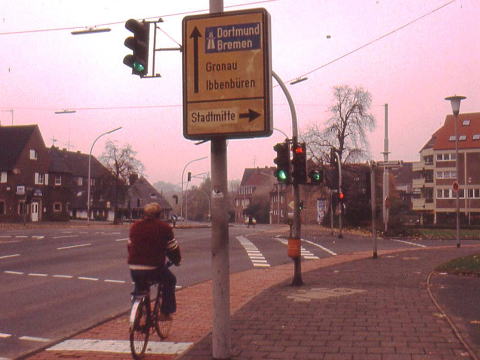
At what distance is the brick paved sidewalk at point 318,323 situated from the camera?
6.56 m

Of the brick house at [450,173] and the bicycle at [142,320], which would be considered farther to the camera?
the brick house at [450,173]

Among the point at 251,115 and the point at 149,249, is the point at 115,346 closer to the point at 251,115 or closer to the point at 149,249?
the point at 149,249

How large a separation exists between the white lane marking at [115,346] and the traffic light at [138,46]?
5062 mm

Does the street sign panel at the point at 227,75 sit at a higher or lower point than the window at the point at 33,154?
lower

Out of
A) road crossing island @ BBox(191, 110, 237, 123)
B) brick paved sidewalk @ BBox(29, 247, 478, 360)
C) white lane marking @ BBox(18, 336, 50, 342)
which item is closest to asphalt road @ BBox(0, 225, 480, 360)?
white lane marking @ BBox(18, 336, 50, 342)

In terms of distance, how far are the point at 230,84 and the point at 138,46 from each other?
4989mm

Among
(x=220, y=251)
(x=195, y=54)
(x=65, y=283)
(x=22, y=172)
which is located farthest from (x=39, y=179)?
(x=220, y=251)

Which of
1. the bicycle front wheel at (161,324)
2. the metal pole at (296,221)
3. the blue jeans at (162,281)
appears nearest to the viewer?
the blue jeans at (162,281)

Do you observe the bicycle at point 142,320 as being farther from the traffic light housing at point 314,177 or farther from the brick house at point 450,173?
the brick house at point 450,173

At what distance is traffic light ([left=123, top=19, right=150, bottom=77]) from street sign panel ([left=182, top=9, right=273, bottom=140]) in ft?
14.7

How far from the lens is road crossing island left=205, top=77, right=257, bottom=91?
6102 mm

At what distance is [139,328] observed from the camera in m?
6.57

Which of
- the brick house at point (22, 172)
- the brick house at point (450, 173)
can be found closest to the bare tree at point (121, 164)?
the brick house at point (22, 172)

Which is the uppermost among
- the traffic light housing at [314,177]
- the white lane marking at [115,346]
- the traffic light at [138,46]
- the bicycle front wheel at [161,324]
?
the traffic light at [138,46]
